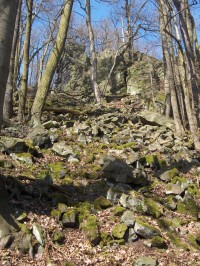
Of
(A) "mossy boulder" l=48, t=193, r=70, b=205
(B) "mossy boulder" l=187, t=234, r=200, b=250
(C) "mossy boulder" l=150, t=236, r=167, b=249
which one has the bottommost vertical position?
(B) "mossy boulder" l=187, t=234, r=200, b=250

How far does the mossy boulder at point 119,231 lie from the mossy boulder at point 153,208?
0.89m

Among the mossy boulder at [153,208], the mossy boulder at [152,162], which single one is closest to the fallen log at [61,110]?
the mossy boulder at [152,162]

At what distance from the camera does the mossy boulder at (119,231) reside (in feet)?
16.6

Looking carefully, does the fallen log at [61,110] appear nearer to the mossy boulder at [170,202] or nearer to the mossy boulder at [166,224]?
the mossy boulder at [170,202]

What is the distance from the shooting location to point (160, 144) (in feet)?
32.2

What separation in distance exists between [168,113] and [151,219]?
880cm

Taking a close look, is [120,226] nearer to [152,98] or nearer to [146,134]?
[146,134]

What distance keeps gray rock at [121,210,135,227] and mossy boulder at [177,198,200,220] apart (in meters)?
1.38

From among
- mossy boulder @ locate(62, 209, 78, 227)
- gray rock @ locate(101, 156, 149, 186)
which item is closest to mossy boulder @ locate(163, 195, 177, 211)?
gray rock @ locate(101, 156, 149, 186)

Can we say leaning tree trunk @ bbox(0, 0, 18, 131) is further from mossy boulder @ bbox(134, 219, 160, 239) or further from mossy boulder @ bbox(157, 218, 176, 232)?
mossy boulder @ bbox(157, 218, 176, 232)

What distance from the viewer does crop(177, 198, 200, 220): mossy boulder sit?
6242 mm

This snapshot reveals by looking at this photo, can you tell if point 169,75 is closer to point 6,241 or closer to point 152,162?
point 152,162

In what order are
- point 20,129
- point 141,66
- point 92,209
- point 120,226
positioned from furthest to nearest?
point 141,66, point 20,129, point 92,209, point 120,226

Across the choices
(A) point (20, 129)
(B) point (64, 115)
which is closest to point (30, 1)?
(B) point (64, 115)
